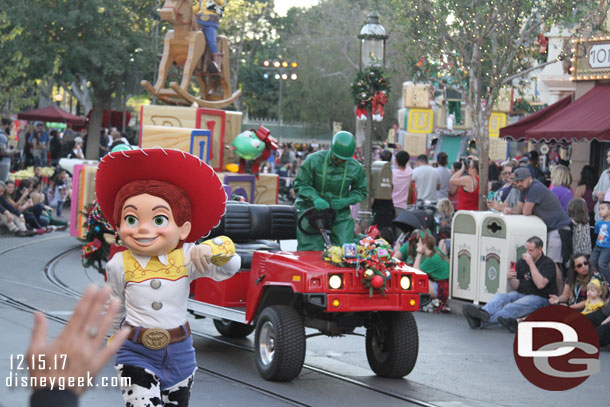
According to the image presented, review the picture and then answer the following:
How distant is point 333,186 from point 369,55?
22.5ft

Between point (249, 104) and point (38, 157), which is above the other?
point (249, 104)

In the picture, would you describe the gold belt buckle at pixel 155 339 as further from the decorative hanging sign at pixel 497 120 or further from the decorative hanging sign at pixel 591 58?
the decorative hanging sign at pixel 497 120

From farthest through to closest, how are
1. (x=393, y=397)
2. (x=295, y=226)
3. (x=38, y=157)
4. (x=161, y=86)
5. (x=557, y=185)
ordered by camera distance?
(x=38, y=157) → (x=161, y=86) → (x=557, y=185) → (x=295, y=226) → (x=393, y=397)

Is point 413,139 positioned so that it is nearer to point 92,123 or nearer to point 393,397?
point 92,123

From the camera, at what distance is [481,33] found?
15.6 m

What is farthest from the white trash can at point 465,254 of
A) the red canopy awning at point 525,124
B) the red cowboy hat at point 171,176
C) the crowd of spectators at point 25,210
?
the crowd of spectators at point 25,210

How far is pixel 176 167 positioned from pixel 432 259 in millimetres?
7920

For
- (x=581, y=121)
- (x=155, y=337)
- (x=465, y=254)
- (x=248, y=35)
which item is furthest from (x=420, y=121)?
(x=155, y=337)

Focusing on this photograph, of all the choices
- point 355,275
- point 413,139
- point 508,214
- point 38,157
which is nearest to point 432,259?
point 508,214

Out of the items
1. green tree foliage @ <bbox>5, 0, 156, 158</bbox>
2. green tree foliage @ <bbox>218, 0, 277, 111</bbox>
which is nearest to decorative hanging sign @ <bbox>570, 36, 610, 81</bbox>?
green tree foliage @ <bbox>5, 0, 156, 158</bbox>

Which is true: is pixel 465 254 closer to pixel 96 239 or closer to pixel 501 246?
pixel 501 246

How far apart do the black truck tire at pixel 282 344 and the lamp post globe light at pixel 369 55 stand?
7599 mm

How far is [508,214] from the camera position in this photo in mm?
12305

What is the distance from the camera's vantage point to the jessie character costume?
16.5 ft
